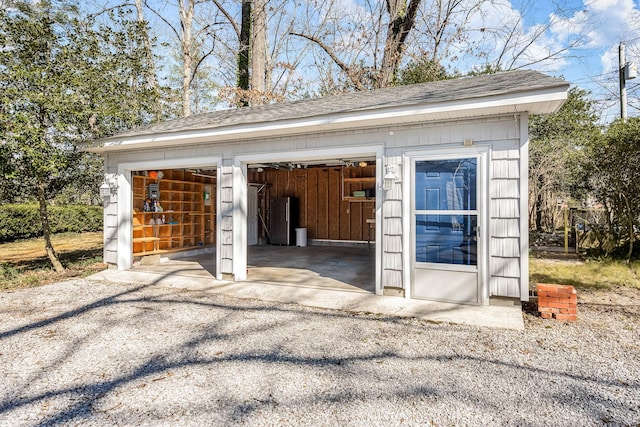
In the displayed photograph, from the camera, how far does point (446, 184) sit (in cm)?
452

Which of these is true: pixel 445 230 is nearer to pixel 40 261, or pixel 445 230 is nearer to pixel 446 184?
pixel 446 184

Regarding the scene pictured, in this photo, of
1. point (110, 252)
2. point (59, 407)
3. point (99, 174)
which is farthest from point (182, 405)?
point (99, 174)

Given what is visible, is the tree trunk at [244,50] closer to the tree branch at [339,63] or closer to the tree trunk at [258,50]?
the tree trunk at [258,50]

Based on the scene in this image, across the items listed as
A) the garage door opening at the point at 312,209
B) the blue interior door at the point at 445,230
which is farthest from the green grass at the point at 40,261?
the blue interior door at the point at 445,230

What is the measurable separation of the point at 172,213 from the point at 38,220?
7.69 meters

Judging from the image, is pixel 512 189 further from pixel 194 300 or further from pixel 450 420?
pixel 194 300

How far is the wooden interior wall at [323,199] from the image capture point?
10992mm

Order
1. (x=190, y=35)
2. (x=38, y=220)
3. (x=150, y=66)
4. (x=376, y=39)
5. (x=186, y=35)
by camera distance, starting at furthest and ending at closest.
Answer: (x=376, y=39) < (x=38, y=220) < (x=190, y=35) < (x=186, y=35) < (x=150, y=66)

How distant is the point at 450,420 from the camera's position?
216 centimetres

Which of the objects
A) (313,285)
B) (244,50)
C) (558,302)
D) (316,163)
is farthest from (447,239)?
(244,50)

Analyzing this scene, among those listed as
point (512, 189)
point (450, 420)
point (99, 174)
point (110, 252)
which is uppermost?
point (99, 174)

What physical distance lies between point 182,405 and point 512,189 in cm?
391

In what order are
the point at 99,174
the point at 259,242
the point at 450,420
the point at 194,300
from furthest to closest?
the point at 259,242 → the point at 99,174 → the point at 194,300 → the point at 450,420

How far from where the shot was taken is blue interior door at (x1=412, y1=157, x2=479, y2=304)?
4410 mm
